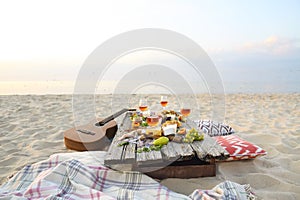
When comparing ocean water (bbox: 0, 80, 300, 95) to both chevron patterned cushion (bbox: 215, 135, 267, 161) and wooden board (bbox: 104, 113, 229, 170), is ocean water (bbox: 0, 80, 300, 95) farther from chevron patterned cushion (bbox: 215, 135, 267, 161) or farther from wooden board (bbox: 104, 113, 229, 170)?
wooden board (bbox: 104, 113, 229, 170)

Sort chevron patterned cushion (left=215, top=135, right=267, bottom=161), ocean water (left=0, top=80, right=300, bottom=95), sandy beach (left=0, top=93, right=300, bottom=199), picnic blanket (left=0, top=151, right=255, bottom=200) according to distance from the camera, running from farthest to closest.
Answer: ocean water (left=0, top=80, right=300, bottom=95) → chevron patterned cushion (left=215, top=135, right=267, bottom=161) → sandy beach (left=0, top=93, right=300, bottom=199) → picnic blanket (left=0, top=151, right=255, bottom=200)

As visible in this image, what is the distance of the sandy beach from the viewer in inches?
66.7

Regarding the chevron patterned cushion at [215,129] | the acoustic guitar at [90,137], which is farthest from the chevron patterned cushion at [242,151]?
the acoustic guitar at [90,137]

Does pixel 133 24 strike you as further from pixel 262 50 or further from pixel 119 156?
pixel 262 50

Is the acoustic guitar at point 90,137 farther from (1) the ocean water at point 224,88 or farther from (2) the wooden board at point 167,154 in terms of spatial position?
(1) the ocean water at point 224,88

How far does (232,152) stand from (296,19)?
32.7 feet

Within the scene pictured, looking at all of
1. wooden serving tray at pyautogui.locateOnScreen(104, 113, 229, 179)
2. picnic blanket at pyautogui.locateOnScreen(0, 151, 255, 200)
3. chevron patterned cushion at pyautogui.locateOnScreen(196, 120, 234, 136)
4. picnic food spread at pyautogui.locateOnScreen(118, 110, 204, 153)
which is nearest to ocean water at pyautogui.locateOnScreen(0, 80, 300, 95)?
chevron patterned cushion at pyautogui.locateOnScreen(196, 120, 234, 136)

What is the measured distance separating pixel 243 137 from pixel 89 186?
2.27m

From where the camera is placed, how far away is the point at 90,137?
2.45 m

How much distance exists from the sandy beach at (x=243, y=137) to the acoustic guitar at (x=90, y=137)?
0.24 m

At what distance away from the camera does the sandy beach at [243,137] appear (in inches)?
66.7

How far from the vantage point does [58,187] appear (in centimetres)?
134

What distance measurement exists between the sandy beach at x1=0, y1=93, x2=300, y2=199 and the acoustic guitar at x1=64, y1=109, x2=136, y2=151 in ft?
0.80

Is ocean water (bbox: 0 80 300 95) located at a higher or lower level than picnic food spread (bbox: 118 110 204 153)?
higher
